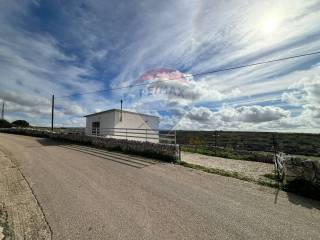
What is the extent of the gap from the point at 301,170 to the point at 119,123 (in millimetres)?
15305

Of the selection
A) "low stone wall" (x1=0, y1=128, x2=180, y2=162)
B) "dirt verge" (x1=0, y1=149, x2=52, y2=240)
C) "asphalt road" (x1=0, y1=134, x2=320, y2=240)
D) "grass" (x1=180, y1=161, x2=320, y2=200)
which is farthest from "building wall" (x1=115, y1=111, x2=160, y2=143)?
"dirt verge" (x1=0, y1=149, x2=52, y2=240)

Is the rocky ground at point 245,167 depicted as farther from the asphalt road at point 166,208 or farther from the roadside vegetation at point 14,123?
the roadside vegetation at point 14,123

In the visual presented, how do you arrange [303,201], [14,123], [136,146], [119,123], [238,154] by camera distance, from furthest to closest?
[14,123]
[119,123]
[238,154]
[136,146]
[303,201]

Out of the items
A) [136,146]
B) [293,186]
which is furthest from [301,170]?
[136,146]

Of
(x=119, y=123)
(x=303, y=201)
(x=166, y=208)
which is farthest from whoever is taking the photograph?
(x=119, y=123)

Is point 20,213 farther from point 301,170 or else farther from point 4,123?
point 4,123

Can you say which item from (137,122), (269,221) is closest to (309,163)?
(269,221)

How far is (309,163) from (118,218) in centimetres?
514

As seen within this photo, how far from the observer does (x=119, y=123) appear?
17984 millimetres

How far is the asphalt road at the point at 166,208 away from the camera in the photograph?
294 centimetres

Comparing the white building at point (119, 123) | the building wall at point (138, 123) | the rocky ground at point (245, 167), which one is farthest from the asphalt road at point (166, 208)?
the building wall at point (138, 123)

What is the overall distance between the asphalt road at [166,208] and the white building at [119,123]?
10656 mm

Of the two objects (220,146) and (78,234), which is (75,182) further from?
(220,146)

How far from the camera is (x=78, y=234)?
284cm
